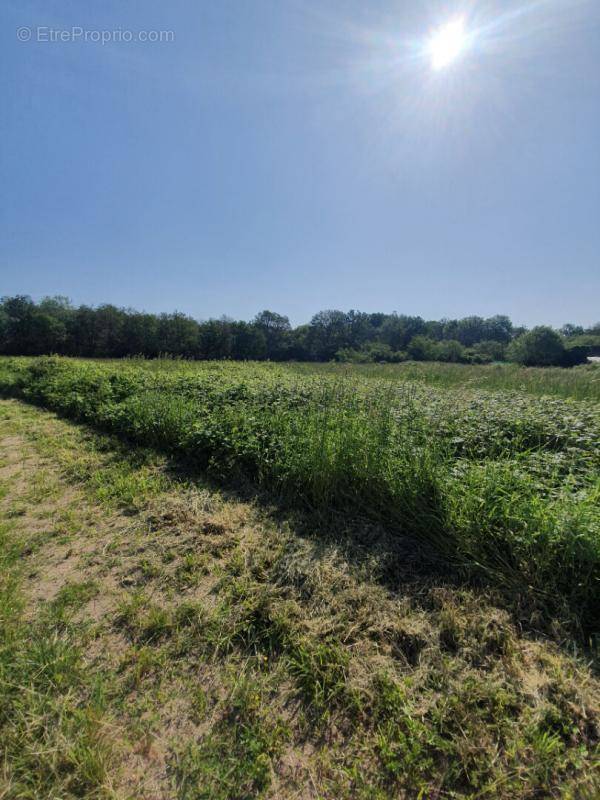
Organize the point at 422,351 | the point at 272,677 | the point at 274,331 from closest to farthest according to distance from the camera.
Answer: the point at 272,677 < the point at 422,351 < the point at 274,331

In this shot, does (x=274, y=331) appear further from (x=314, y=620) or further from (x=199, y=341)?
(x=314, y=620)

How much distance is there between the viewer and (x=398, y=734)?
4.40 feet

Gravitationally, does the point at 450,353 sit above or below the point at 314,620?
above

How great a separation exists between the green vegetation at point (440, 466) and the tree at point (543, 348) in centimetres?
3847

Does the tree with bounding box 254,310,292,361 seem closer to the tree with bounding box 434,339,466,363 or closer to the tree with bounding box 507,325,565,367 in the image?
the tree with bounding box 434,339,466,363

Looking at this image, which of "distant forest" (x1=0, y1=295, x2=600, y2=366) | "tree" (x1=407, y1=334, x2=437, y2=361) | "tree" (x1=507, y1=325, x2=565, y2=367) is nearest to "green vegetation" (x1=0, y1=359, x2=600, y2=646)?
"distant forest" (x1=0, y1=295, x2=600, y2=366)

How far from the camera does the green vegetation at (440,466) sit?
203 centimetres

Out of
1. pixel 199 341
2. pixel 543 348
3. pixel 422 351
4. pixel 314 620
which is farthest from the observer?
pixel 422 351

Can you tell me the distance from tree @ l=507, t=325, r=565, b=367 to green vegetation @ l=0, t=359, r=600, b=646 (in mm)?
38467

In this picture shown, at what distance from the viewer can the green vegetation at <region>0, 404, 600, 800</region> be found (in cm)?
121

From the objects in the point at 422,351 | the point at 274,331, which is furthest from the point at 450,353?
the point at 274,331

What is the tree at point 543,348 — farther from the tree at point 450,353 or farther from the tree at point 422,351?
the tree at point 422,351

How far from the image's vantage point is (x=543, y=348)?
114 ft

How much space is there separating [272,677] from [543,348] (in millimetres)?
44923
